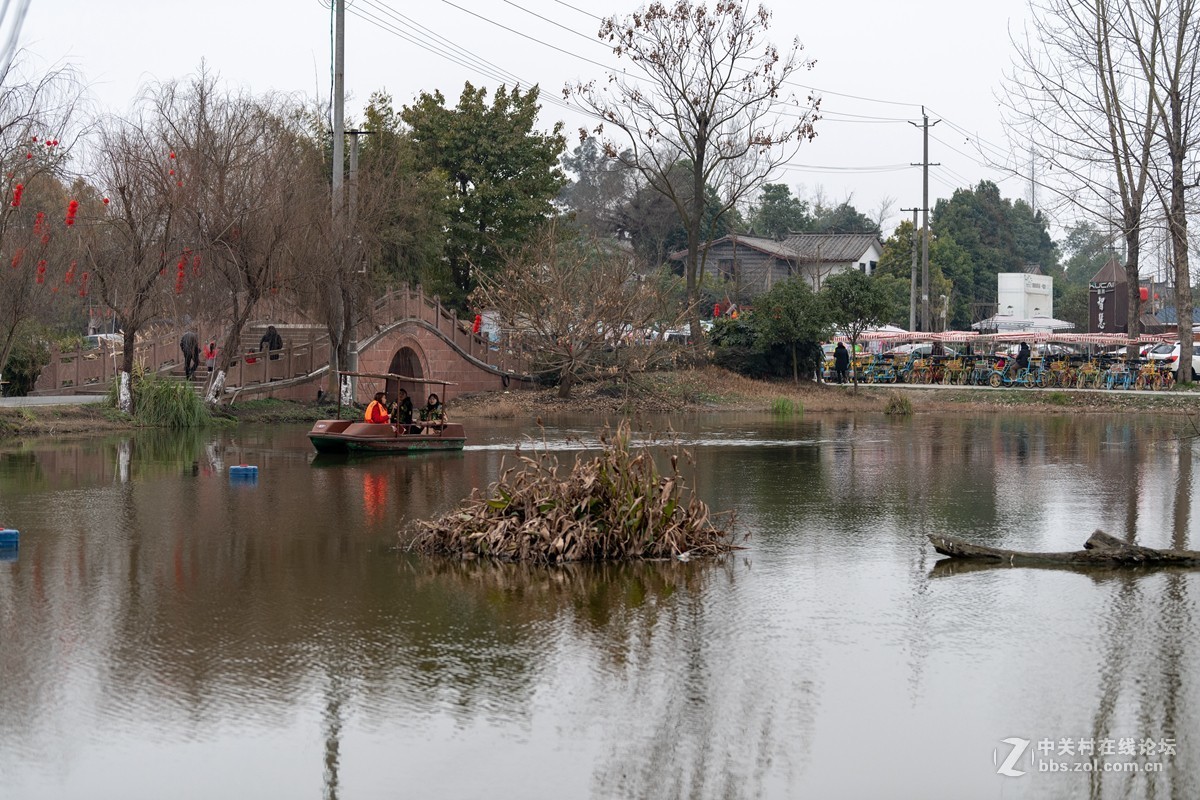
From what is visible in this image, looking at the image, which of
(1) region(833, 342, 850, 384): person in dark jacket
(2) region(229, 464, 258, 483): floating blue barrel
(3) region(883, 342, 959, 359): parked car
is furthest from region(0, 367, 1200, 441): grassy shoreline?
(2) region(229, 464, 258, 483): floating blue barrel

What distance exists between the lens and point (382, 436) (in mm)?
25812

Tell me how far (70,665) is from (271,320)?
32319 millimetres

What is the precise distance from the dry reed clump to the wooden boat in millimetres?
10968

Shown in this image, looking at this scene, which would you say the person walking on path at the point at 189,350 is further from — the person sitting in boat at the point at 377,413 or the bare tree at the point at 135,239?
the person sitting in boat at the point at 377,413

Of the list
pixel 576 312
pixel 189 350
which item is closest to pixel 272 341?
pixel 189 350

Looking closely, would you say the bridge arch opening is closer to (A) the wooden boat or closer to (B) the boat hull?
(A) the wooden boat

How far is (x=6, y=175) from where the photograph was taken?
94.9ft

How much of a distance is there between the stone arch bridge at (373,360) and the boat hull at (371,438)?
25.7 ft

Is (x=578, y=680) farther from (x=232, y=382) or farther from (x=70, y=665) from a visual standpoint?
(x=232, y=382)

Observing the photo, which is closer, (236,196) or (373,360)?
(236,196)

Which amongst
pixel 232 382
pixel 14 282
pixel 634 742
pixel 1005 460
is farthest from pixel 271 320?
pixel 634 742

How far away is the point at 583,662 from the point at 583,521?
403 cm

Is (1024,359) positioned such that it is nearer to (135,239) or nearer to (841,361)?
(841,361)

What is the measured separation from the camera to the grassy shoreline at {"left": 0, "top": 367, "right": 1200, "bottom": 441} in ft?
136
